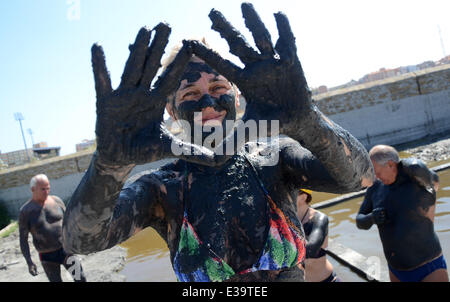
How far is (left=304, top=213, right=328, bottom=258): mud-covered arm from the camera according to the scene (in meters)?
3.16

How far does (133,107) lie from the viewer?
1.16m

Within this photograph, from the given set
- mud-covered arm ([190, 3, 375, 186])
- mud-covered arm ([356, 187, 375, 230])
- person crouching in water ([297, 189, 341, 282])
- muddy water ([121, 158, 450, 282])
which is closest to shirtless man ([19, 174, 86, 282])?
muddy water ([121, 158, 450, 282])

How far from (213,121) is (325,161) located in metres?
0.50

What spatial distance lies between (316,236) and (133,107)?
2603 mm

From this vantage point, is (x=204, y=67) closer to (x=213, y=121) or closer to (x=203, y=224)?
(x=213, y=121)

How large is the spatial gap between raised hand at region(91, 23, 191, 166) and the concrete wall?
1214 cm

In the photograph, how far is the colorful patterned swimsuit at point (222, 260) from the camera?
51.5 inches

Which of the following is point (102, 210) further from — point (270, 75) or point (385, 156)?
point (385, 156)

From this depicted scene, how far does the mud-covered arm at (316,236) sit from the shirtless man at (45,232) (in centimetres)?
346

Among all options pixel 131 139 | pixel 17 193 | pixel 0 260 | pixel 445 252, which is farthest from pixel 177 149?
pixel 17 193

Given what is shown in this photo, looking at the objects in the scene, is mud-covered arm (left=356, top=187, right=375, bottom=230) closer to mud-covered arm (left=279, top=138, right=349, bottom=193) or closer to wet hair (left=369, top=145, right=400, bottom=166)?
wet hair (left=369, top=145, right=400, bottom=166)

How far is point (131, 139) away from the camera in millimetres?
1167

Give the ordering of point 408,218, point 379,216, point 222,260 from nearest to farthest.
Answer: point 222,260 < point 408,218 < point 379,216

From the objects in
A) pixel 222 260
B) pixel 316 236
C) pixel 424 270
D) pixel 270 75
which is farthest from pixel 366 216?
pixel 270 75
